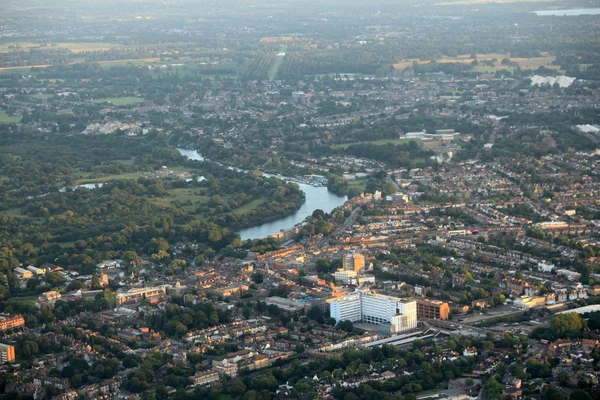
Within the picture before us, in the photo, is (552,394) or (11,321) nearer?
(552,394)

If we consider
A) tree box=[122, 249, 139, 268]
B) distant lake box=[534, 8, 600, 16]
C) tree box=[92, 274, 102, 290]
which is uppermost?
tree box=[92, 274, 102, 290]

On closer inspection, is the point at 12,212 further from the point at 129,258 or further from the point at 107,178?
the point at 129,258

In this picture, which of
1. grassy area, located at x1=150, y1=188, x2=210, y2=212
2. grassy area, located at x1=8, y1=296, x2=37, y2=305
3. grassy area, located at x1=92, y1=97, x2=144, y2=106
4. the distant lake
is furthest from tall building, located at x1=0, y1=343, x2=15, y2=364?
the distant lake

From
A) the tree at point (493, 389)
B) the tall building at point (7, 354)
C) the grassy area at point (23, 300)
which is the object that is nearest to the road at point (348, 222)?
the grassy area at point (23, 300)

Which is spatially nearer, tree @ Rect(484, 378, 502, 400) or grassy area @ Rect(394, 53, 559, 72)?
tree @ Rect(484, 378, 502, 400)

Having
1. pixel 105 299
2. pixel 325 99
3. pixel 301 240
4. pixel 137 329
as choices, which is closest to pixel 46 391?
pixel 137 329

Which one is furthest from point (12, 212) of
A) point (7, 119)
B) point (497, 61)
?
point (497, 61)

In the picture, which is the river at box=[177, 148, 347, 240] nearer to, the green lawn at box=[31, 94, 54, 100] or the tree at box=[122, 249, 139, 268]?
the tree at box=[122, 249, 139, 268]
